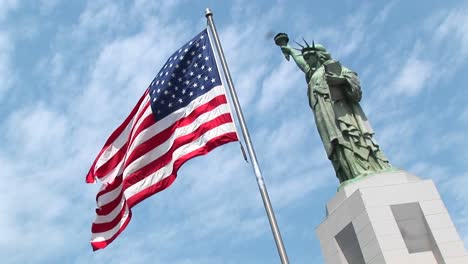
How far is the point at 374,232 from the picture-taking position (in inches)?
481

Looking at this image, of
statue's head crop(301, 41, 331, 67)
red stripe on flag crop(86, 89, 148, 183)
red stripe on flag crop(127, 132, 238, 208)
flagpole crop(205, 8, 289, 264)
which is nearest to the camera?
flagpole crop(205, 8, 289, 264)

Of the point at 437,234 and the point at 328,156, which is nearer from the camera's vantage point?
the point at 437,234

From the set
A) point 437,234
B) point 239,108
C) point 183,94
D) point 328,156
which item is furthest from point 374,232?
point 183,94

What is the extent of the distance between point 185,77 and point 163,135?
136cm

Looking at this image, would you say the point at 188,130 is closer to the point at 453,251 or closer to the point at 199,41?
the point at 199,41

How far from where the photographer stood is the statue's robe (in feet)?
46.3

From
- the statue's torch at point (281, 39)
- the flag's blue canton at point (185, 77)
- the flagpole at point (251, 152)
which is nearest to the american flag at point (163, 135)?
the flag's blue canton at point (185, 77)

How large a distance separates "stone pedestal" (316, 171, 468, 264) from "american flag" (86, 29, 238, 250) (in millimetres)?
3360

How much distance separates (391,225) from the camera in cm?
1241

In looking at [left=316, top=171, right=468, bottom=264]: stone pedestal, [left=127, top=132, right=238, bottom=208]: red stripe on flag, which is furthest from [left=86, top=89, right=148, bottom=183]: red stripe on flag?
[left=316, top=171, right=468, bottom=264]: stone pedestal

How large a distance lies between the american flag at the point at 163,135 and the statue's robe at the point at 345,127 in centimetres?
350

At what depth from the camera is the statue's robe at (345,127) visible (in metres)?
14.1

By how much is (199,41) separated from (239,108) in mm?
2681

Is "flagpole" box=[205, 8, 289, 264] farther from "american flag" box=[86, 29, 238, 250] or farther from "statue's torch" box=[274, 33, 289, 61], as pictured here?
"statue's torch" box=[274, 33, 289, 61]
